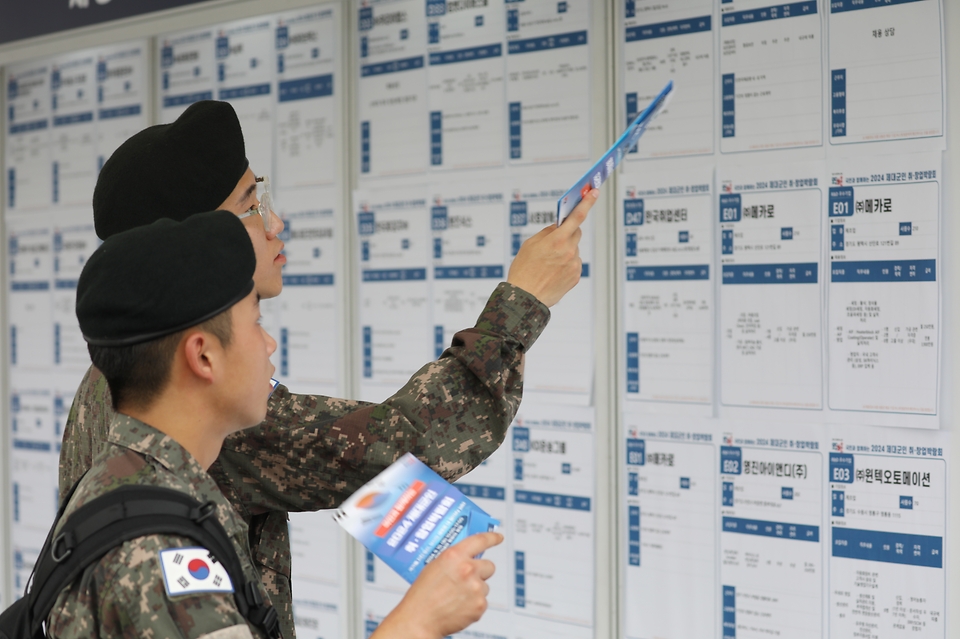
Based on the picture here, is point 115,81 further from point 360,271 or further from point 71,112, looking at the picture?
point 360,271

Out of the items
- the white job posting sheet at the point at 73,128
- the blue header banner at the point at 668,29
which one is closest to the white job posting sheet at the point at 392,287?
the blue header banner at the point at 668,29

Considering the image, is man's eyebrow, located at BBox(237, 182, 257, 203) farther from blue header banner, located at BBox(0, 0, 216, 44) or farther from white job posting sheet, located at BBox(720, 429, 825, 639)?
blue header banner, located at BBox(0, 0, 216, 44)

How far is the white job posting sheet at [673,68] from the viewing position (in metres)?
2.02

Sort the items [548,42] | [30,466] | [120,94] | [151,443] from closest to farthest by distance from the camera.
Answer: [151,443], [548,42], [120,94], [30,466]

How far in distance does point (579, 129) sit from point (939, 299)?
92 cm

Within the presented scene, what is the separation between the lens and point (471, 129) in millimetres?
2355

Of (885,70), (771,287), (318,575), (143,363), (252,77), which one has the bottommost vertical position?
(318,575)

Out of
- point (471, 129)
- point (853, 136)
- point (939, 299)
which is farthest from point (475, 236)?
point (939, 299)

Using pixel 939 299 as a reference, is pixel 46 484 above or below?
below

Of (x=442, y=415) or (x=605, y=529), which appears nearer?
(x=442, y=415)

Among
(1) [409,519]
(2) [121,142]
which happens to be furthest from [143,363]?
(2) [121,142]

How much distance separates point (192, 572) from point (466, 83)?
1.75m

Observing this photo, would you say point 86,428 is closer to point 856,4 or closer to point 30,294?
point 856,4

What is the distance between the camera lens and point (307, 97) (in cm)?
262
